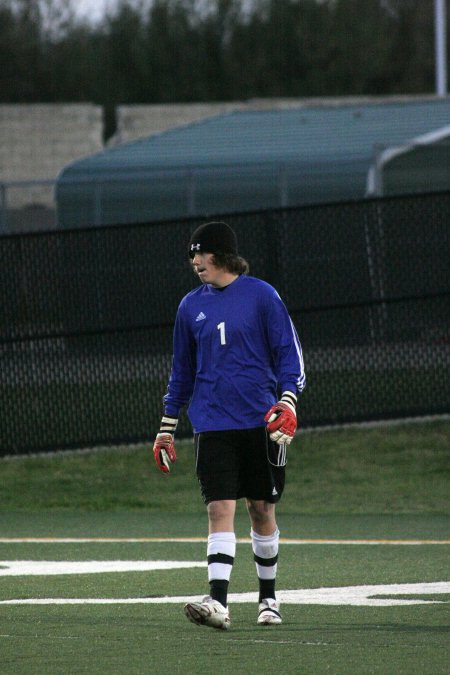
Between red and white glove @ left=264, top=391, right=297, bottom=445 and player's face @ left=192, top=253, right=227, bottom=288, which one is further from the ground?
player's face @ left=192, top=253, right=227, bottom=288

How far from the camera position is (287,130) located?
95.5ft

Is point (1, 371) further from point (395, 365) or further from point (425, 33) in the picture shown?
point (425, 33)

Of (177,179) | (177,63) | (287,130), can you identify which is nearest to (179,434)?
(177,179)

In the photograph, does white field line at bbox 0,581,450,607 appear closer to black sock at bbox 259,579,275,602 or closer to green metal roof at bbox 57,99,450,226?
black sock at bbox 259,579,275,602

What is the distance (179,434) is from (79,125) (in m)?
23.7

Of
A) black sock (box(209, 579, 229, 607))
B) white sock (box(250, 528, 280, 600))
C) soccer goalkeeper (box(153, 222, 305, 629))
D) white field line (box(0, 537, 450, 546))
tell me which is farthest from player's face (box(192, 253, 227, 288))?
white field line (box(0, 537, 450, 546))

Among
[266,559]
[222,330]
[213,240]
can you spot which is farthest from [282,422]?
[213,240]

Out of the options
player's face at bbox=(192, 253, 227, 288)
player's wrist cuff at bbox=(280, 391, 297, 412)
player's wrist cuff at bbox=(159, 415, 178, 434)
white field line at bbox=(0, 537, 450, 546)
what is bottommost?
→ white field line at bbox=(0, 537, 450, 546)

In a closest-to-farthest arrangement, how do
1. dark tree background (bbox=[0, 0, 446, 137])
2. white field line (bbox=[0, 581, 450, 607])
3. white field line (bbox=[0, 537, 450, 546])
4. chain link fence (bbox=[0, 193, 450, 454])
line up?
white field line (bbox=[0, 581, 450, 607])
white field line (bbox=[0, 537, 450, 546])
chain link fence (bbox=[0, 193, 450, 454])
dark tree background (bbox=[0, 0, 446, 137])

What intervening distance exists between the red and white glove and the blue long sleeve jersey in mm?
148

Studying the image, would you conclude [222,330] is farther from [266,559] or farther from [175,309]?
[175,309]

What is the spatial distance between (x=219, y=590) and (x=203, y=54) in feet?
176

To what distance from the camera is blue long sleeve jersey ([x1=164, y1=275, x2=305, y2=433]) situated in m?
7.83

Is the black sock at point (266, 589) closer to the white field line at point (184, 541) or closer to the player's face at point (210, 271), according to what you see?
the player's face at point (210, 271)
